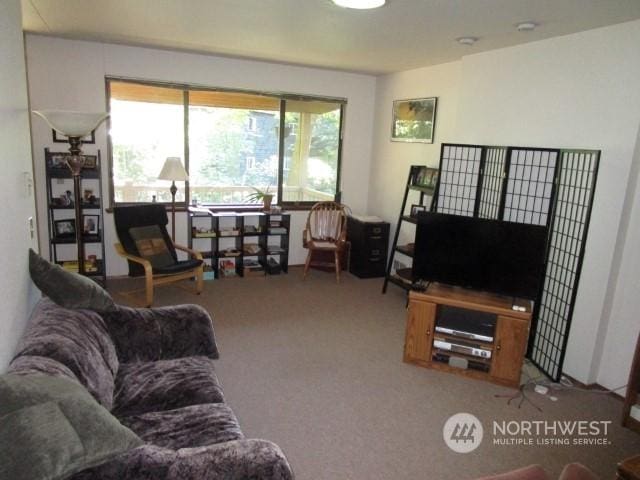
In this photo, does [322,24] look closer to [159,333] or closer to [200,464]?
[159,333]

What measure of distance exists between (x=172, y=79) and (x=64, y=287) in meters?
3.35

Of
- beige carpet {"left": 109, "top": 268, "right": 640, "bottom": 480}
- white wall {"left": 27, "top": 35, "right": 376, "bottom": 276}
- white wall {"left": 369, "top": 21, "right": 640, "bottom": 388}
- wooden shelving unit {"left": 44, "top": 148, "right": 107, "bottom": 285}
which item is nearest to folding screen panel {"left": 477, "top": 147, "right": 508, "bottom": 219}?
white wall {"left": 369, "top": 21, "right": 640, "bottom": 388}

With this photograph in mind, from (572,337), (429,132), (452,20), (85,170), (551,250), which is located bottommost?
(572,337)

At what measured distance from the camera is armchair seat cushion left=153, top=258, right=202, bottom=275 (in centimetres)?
436

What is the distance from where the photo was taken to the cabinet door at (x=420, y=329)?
335cm

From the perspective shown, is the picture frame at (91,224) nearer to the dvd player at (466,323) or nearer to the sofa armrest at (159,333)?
the sofa armrest at (159,333)

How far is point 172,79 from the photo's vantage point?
493 centimetres

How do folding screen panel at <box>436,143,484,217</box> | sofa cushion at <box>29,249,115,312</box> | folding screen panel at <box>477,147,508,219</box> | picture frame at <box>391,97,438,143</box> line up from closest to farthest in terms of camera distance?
sofa cushion at <box>29,249,115,312</box>
folding screen panel at <box>477,147,508,219</box>
folding screen panel at <box>436,143,484,217</box>
picture frame at <box>391,97,438,143</box>

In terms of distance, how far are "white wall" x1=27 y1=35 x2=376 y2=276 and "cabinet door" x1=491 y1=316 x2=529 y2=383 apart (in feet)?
10.5

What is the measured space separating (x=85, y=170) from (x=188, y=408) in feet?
11.2

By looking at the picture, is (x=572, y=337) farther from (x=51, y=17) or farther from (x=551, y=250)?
(x=51, y=17)

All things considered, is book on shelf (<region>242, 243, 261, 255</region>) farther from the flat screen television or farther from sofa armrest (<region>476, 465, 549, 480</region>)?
sofa armrest (<region>476, 465, 549, 480</region>)

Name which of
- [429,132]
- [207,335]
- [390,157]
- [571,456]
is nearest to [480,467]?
[571,456]

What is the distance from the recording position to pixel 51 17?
11.6 ft
